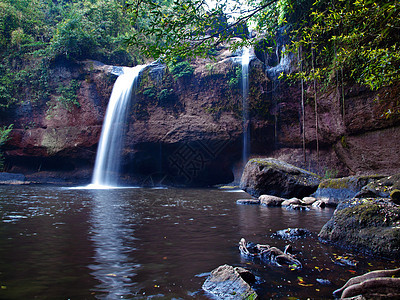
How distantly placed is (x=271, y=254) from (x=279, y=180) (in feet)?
20.6

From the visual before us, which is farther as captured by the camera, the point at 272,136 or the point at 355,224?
the point at 272,136

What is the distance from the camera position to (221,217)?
6.01 meters

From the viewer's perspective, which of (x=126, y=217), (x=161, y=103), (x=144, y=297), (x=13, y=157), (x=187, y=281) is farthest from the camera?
(x=13, y=157)

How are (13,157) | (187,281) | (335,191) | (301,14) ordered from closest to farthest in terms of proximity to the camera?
(187,281) < (335,191) < (301,14) < (13,157)

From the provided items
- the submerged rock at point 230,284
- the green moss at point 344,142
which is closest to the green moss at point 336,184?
the green moss at point 344,142

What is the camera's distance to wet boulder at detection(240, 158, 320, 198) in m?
8.99

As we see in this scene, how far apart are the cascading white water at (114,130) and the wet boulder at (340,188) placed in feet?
46.9

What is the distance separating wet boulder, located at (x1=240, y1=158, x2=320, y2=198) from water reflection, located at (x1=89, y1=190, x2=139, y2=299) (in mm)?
5079

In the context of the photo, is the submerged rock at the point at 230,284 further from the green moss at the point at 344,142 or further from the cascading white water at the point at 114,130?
the cascading white water at the point at 114,130

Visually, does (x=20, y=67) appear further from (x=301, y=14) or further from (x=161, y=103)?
(x=301, y=14)

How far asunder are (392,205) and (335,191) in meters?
4.46

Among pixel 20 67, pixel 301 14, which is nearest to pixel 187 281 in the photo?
pixel 301 14

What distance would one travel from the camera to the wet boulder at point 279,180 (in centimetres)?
899

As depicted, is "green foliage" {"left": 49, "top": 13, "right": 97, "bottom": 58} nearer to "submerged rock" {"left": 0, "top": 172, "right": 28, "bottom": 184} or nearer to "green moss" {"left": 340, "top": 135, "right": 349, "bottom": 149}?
"submerged rock" {"left": 0, "top": 172, "right": 28, "bottom": 184}
